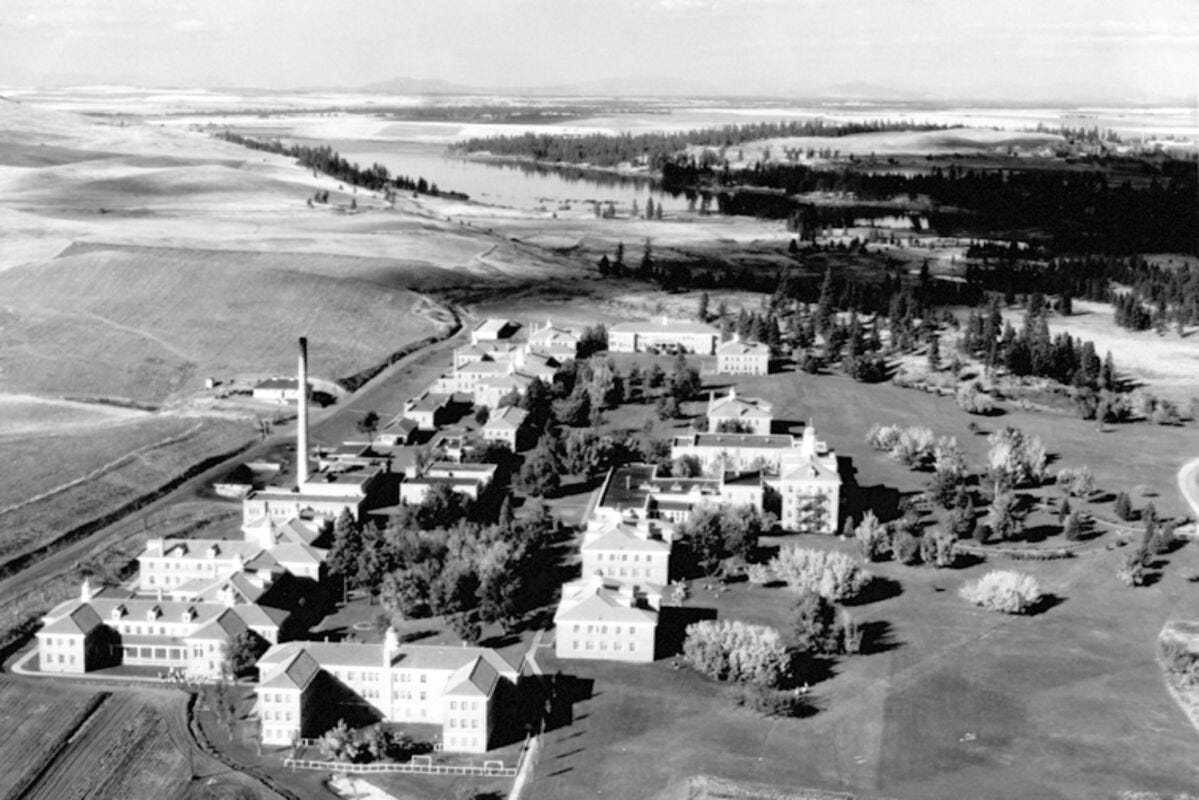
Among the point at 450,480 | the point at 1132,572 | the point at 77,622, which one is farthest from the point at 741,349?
the point at 77,622

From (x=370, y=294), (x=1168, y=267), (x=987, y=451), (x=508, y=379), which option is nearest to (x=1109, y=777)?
(x=987, y=451)

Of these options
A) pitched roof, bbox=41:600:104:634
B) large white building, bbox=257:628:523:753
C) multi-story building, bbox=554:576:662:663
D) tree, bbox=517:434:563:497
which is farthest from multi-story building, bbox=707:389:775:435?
pitched roof, bbox=41:600:104:634

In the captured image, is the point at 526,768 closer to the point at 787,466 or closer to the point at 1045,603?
the point at 1045,603

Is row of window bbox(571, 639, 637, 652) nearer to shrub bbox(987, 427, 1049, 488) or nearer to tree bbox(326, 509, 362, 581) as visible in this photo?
tree bbox(326, 509, 362, 581)

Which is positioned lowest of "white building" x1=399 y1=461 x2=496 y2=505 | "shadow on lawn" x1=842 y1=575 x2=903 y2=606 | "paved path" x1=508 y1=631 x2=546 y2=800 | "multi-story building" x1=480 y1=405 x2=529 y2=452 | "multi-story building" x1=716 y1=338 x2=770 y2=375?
"paved path" x1=508 y1=631 x2=546 y2=800

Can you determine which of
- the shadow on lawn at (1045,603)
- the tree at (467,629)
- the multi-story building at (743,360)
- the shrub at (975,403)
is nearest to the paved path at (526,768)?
the tree at (467,629)
